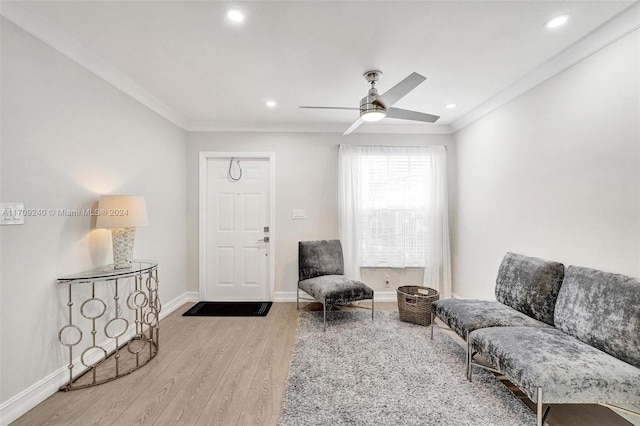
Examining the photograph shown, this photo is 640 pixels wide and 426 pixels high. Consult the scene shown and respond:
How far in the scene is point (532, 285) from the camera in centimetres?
238

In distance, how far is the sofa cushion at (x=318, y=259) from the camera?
379 cm

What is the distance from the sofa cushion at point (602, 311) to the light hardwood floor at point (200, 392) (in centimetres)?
51

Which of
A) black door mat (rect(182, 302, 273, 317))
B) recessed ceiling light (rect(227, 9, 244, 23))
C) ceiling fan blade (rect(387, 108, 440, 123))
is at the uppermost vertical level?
recessed ceiling light (rect(227, 9, 244, 23))

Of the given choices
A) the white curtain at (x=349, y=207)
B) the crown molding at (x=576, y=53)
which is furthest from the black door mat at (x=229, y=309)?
the crown molding at (x=576, y=53)

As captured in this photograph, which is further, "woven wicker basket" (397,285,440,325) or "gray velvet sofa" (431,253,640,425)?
"woven wicker basket" (397,285,440,325)

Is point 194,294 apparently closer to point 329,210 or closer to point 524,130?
point 329,210

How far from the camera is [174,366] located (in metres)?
2.43

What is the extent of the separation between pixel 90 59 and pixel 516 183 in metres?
3.95

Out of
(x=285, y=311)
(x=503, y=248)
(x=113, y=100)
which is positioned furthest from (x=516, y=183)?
(x=113, y=100)

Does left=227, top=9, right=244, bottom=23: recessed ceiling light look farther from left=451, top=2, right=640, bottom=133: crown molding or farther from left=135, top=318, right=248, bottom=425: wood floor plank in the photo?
left=135, top=318, right=248, bottom=425: wood floor plank

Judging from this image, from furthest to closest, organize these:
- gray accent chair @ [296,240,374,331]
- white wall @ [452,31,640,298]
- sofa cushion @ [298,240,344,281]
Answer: sofa cushion @ [298,240,344,281]
gray accent chair @ [296,240,374,331]
white wall @ [452,31,640,298]

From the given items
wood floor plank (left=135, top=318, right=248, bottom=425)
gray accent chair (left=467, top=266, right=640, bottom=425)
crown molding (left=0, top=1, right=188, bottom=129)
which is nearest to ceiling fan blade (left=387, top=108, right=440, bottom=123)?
gray accent chair (left=467, top=266, right=640, bottom=425)

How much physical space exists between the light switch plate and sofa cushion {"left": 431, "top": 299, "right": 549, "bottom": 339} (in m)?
3.20

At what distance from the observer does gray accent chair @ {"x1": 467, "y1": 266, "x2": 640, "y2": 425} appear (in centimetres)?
152
